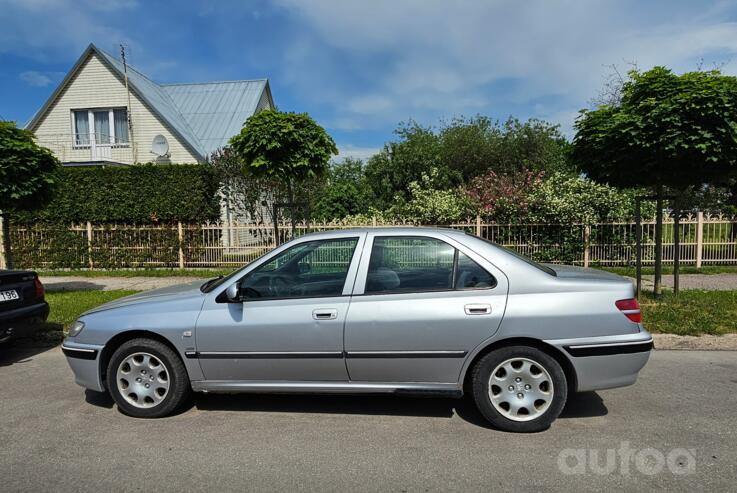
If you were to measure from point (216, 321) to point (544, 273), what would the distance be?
2743 millimetres

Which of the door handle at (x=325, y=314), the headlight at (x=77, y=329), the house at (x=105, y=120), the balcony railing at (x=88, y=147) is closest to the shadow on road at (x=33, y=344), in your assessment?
the headlight at (x=77, y=329)

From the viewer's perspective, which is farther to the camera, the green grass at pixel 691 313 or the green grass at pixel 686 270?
the green grass at pixel 686 270

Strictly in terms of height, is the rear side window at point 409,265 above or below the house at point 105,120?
below

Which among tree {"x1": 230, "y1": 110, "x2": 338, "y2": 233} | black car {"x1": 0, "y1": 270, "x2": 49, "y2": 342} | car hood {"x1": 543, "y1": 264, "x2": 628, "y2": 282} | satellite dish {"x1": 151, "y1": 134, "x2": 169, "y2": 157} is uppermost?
satellite dish {"x1": 151, "y1": 134, "x2": 169, "y2": 157}

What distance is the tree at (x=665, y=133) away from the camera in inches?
257

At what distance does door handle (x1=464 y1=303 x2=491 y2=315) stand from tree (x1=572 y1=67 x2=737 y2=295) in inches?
191

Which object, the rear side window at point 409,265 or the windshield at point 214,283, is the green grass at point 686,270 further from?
the windshield at point 214,283

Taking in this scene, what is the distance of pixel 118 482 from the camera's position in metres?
3.06

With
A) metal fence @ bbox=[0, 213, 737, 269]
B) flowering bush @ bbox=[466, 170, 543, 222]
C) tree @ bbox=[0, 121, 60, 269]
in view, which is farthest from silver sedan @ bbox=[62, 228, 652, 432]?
metal fence @ bbox=[0, 213, 737, 269]

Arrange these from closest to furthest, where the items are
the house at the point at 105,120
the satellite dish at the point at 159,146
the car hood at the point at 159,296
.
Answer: the car hood at the point at 159,296
the satellite dish at the point at 159,146
the house at the point at 105,120

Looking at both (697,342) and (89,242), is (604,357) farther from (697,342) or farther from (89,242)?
(89,242)

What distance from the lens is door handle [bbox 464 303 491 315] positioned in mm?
3654

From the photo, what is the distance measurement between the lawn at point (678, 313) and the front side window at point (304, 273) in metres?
4.75

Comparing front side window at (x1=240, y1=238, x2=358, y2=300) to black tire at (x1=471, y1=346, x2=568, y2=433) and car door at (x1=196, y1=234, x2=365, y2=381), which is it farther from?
black tire at (x1=471, y1=346, x2=568, y2=433)
